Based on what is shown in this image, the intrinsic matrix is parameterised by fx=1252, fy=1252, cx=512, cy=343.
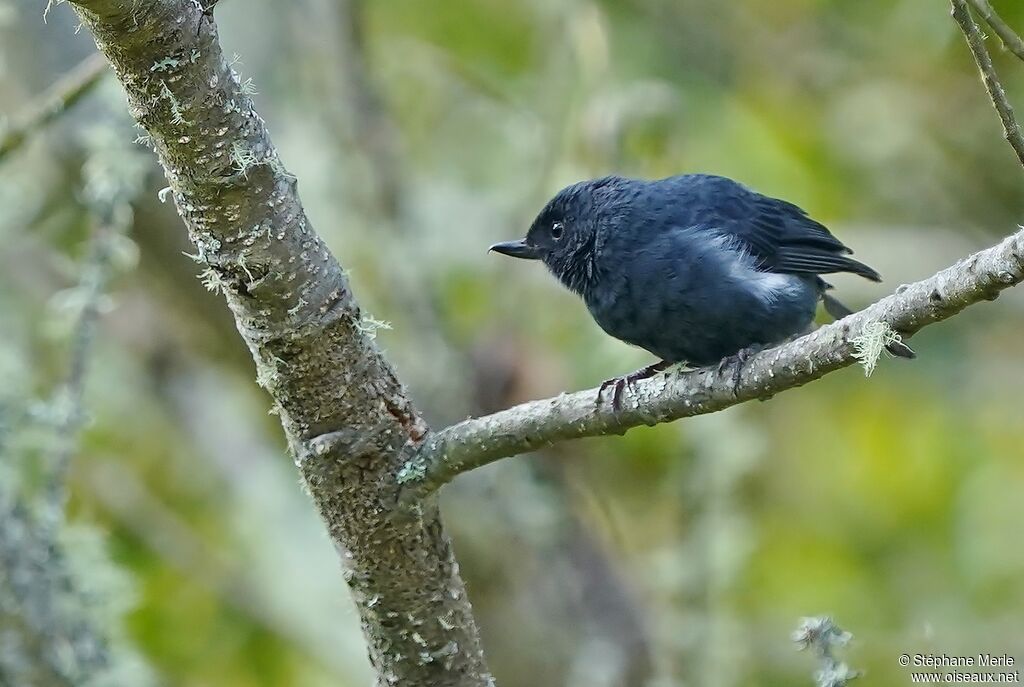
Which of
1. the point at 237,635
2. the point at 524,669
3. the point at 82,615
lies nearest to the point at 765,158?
the point at 524,669

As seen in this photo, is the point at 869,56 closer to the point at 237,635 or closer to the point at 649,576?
the point at 649,576

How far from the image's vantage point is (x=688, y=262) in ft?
11.4

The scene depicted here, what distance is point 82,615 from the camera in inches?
133

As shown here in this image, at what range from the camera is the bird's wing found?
366cm

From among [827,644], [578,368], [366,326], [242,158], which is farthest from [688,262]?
[578,368]

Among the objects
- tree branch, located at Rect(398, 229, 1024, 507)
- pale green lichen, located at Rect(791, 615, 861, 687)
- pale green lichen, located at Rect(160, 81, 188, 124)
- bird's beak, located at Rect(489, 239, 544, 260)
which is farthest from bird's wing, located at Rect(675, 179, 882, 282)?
pale green lichen, located at Rect(160, 81, 188, 124)

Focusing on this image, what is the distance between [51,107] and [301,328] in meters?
1.43

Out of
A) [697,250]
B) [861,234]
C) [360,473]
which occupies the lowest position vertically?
[360,473]

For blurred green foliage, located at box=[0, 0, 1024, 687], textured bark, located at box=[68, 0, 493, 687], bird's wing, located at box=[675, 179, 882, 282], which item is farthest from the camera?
blurred green foliage, located at box=[0, 0, 1024, 687]

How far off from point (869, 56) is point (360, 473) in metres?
4.35

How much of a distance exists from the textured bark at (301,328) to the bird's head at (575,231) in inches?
53.9

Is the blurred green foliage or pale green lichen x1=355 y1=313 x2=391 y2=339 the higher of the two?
the blurred green foliage

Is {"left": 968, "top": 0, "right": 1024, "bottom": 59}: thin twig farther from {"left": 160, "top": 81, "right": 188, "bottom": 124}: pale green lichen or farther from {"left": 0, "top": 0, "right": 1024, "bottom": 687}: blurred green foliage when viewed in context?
{"left": 0, "top": 0, "right": 1024, "bottom": 687}: blurred green foliage

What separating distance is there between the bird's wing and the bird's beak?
58 centimetres
